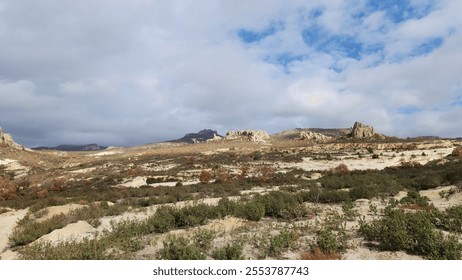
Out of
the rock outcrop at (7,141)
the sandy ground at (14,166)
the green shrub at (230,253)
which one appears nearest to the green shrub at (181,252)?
the green shrub at (230,253)

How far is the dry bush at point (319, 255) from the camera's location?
7914 mm

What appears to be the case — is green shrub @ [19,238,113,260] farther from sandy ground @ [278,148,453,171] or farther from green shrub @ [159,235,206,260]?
sandy ground @ [278,148,453,171]

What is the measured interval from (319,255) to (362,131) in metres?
98.3

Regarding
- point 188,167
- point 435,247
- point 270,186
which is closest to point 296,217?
point 435,247

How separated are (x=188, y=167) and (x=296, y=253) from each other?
39692 millimetres

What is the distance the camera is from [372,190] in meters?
19.3

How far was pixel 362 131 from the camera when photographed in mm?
99188

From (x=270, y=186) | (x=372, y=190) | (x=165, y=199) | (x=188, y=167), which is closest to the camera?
(x=372, y=190)

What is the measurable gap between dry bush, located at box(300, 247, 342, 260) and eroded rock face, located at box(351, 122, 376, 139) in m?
93.8

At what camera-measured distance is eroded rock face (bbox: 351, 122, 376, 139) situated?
97.5 m

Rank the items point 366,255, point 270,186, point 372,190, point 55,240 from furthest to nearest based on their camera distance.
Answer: point 270,186 < point 372,190 < point 55,240 < point 366,255

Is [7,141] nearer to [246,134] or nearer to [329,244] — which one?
[246,134]

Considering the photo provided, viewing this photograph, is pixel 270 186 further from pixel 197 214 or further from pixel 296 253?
pixel 296 253
